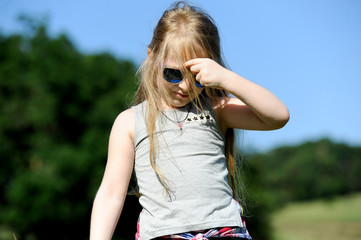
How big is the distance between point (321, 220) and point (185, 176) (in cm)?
3504

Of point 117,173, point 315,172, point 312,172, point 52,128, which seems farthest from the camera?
point 315,172

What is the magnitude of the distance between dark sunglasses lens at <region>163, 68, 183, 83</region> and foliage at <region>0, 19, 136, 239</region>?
60.3 ft

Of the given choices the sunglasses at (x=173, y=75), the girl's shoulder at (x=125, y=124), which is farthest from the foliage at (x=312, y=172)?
the sunglasses at (x=173, y=75)

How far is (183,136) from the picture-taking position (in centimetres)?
214

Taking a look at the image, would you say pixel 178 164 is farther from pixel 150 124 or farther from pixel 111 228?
pixel 111 228

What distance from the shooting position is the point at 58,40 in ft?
95.5

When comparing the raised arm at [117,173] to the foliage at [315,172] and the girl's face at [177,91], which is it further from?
the foliage at [315,172]

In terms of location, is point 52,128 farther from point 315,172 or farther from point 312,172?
point 315,172

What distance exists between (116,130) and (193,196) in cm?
54

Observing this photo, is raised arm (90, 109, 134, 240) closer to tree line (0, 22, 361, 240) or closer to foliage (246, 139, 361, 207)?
tree line (0, 22, 361, 240)

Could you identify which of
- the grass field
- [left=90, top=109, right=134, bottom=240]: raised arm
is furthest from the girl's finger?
the grass field

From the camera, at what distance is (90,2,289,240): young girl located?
6.53 ft

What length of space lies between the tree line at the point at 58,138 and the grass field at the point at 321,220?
2389mm

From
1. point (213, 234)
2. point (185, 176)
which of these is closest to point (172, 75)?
point (185, 176)
